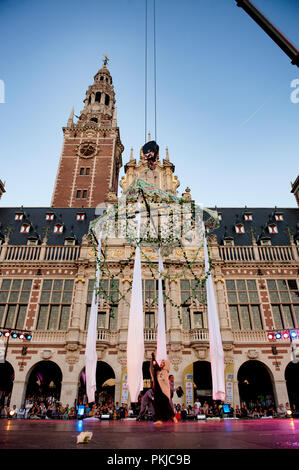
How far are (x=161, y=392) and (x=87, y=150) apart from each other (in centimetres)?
4222

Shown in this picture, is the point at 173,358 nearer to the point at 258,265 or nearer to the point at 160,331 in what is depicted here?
the point at 160,331

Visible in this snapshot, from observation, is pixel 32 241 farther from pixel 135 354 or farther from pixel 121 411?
pixel 135 354

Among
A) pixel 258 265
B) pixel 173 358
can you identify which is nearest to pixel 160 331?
pixel 173 358

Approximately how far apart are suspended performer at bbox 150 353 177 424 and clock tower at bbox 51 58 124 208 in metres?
31.9

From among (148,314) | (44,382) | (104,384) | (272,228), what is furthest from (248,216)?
(44,382)

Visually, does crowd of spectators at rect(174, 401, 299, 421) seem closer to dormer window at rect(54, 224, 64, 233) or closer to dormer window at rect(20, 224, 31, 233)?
dormer window at rect(54, 224, 64, 233)

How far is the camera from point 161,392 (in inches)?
374

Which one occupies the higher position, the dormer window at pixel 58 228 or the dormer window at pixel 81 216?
the dormer window at pixel 81 216

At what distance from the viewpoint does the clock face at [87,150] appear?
46.0 meters

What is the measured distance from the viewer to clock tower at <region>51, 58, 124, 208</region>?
41.8 m

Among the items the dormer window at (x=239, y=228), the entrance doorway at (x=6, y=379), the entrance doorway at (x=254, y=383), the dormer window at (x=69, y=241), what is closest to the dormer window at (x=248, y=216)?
the dormer window at (x=239, y=228)

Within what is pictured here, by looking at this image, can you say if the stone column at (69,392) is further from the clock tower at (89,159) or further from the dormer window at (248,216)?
the clock tower at (89,159)

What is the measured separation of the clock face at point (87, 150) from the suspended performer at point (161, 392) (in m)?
40.6

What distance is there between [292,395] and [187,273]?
11.2 m
